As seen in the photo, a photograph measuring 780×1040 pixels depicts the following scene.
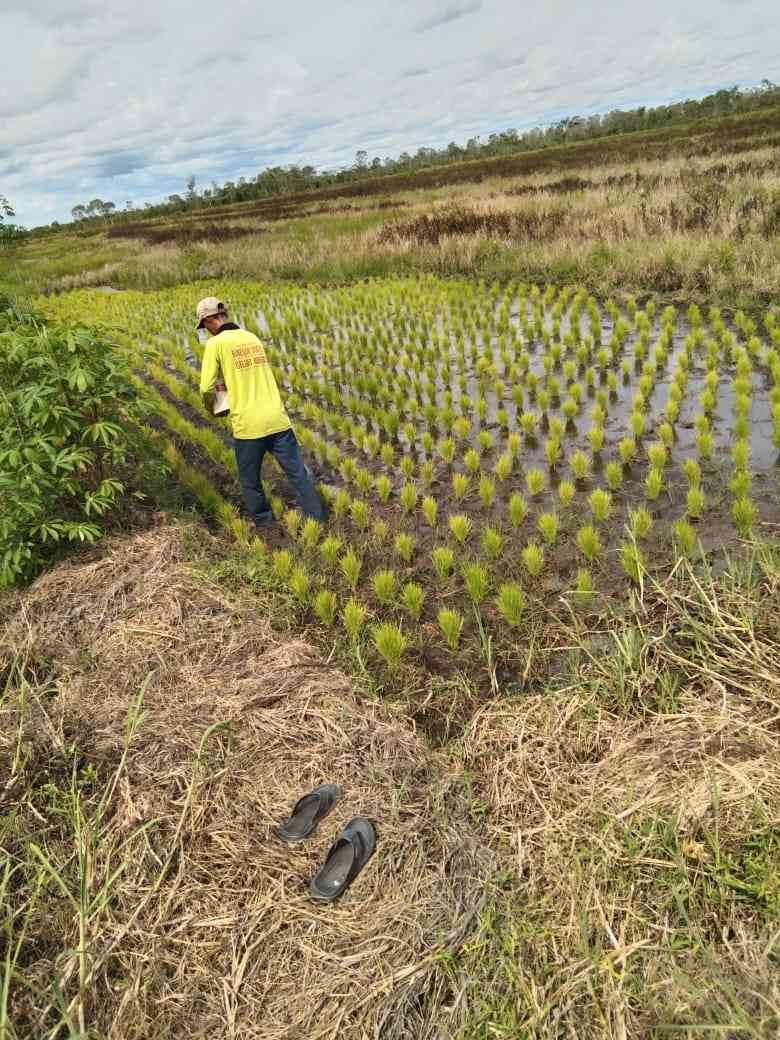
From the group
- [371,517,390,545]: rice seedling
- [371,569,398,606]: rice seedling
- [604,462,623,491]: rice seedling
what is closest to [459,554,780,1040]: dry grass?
[371,569,398,606]: rice seedling

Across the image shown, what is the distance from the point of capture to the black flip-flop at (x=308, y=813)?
7.09ft

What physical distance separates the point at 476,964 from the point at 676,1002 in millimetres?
543

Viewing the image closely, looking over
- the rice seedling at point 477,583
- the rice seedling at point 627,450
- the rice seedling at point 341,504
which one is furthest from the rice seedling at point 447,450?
the rice seedling at point 477,583

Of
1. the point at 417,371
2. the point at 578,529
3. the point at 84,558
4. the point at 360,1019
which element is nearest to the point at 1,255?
the point at 417,371

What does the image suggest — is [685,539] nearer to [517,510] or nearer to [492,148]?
[517,510]

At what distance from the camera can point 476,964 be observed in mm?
1755

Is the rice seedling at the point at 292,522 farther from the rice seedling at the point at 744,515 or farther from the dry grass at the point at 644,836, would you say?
the rice seedling at the point at 744,515

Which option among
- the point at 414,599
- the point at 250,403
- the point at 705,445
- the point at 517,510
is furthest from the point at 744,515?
the point at 250,403

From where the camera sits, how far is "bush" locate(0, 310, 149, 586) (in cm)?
315

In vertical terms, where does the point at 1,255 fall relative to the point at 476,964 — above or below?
above

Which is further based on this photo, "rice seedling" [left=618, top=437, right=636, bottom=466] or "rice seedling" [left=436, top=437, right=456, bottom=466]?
"rice seedling" [left=436, top=437, right=456, bottom=466]

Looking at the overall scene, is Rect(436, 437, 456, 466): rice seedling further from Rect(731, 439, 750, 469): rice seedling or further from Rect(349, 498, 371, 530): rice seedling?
Rect(731, 439, 750, 469): rice seedling

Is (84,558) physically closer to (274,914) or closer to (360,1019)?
(274,914)

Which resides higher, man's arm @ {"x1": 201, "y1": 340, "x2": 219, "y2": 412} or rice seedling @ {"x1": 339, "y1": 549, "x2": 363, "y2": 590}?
man's arm @ {"x1": 201, "y1": 340, "x2": 219, "y2": 412}
